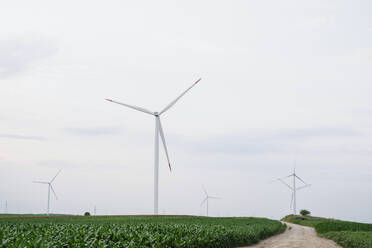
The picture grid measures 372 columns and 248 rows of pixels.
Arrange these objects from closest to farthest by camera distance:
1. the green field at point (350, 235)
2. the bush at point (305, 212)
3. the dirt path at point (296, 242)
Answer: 1. the green field at point (350, 235)
2. the dirt path at point (296, 242)
3. the bush at point (305, 212)

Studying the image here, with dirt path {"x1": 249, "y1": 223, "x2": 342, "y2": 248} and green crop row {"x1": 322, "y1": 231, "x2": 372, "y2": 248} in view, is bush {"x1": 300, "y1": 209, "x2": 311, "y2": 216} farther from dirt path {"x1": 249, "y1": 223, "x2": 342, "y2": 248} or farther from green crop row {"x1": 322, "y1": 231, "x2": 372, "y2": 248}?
green crop row {"x1": 322, "y1": 231, "x2": 372, "y2": 248}

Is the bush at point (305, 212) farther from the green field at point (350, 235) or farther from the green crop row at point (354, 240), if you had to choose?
the green crop row at point (354, 240)

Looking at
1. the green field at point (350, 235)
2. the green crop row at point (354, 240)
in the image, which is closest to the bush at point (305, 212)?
the green field at point (350, 235)

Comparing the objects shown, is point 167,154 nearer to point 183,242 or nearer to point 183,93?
point 183,93

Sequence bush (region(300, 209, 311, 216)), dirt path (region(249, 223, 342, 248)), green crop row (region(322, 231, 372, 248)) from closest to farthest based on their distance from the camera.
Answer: green crop row (region(322, 231, 372, 248))
dirt path (region(249, 223, 342, 248))
bush (region(300, 209, 311, 216))

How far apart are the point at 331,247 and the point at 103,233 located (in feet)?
54.9

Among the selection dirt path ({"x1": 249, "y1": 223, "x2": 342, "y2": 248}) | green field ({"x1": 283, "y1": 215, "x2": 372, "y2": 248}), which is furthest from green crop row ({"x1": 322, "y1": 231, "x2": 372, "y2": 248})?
dirt path ({"x1": 249, "y1": 223, "x2": 342, "y2": 248})

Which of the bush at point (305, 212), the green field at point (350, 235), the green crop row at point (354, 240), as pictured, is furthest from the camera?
the bush at point (305, 212)

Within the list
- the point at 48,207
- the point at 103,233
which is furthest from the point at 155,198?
the point at 103,233

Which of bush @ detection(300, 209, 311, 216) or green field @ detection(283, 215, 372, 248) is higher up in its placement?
green field @ detection(283, 215, 372, 248)

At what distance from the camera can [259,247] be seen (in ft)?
92.8

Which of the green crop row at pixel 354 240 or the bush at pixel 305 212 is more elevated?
the green crop row at pixel 354 240

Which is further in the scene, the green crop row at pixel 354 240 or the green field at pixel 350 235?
the green field at pixel 350 235

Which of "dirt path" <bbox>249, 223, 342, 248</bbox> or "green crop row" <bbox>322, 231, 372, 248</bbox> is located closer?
"green crop row" <bbox>322, 231, 372, 248</bbox>
